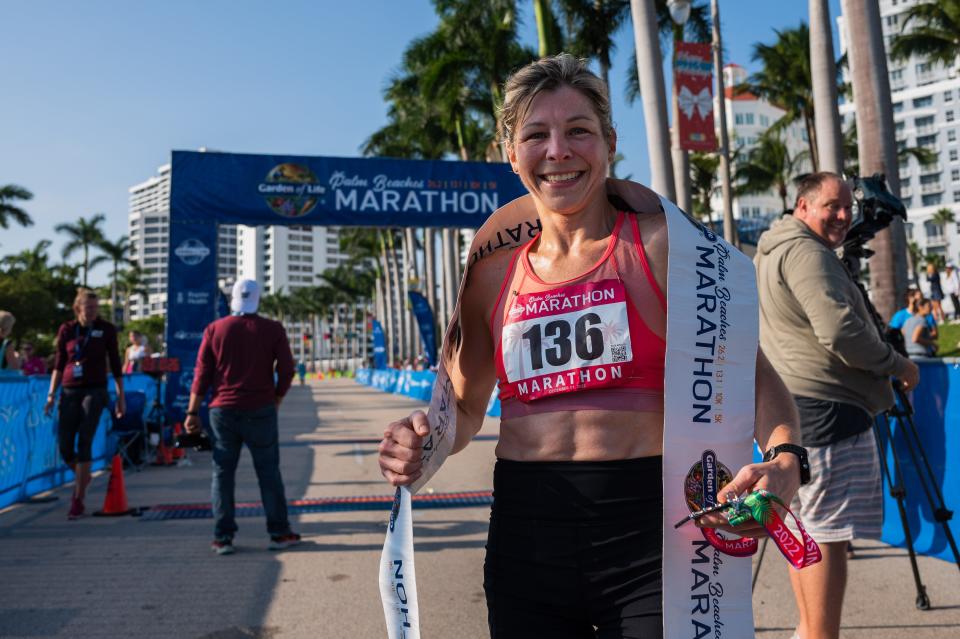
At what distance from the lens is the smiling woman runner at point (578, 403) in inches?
71.8

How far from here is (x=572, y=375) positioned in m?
1.95

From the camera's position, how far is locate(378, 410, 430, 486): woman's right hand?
1.99 m

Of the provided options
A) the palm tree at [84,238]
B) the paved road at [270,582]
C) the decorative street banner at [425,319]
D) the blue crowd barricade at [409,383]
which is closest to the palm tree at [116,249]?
the palm tree at [84,238]

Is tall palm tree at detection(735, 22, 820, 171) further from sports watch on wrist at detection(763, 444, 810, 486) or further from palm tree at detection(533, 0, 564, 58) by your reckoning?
sports watch on wrist at detection(763, 444, 810, 486)

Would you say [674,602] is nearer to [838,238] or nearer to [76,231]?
[838,238]

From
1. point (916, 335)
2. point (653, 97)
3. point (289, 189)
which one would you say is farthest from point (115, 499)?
point (916, 335)

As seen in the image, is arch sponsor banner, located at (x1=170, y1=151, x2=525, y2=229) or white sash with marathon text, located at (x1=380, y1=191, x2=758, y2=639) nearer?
white sash with marathon text, located at (x1=380, y1=191, x2=758, y2=639)

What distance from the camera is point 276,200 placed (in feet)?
51.9

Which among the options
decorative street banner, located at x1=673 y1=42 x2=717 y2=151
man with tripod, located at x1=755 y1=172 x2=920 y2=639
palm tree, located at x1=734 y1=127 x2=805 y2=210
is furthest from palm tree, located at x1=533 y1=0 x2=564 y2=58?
palm tree, located at x1=734 y1=127 x2=805 y2=210

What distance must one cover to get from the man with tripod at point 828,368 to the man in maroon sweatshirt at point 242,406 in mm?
4171

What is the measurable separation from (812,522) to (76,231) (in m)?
86.9

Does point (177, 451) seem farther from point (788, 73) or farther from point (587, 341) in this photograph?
point (788, 73)

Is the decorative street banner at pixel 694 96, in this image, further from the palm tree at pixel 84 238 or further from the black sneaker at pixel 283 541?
the palm tree at pixel 84 238

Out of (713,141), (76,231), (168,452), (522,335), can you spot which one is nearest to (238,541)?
(522,335)
